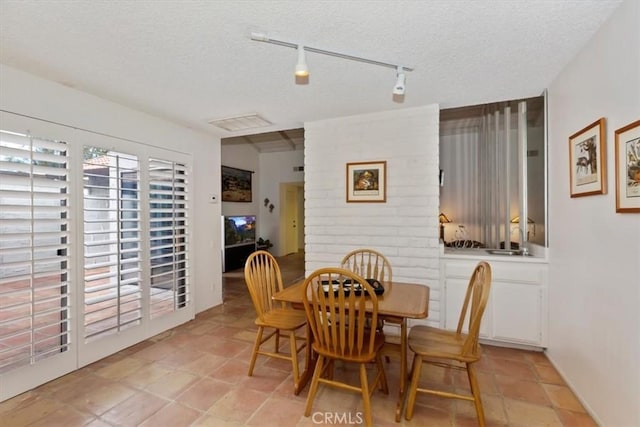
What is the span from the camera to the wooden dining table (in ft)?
6.21

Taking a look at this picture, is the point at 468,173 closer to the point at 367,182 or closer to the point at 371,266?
the point at 367,182

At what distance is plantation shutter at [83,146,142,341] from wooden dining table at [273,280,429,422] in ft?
5.42

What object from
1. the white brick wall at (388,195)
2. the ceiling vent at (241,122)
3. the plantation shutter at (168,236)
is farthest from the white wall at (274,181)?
the plantation shutter at (168,236)

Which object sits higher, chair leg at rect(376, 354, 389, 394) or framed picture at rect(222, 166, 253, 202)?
framed picture at rect(222, 166, 253, 202)

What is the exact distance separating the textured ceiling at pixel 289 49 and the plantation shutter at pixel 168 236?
80cm

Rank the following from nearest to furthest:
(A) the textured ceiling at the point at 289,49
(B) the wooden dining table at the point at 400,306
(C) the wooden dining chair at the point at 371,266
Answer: (A) the textured ceiling at the point at 289,49
(B) the wooden dining table at the point at 400,306
(C) the wooden dining chair at the point at 371,266

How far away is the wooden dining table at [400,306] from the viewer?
189 cm

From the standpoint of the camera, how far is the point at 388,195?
3.21 meters

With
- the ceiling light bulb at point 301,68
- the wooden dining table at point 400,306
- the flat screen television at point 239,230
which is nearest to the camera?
the ceiling light bulb at point 301,68

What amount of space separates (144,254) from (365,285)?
8.13 ft

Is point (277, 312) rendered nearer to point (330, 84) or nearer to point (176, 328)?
point (176, 328)

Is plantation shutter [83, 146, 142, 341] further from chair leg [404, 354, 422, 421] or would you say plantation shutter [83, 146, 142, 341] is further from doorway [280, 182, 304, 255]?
doorway [280, 182, 304, 255]

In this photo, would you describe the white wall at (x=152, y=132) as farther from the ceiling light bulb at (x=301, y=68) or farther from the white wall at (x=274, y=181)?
the white wall at (x=274, y=181)

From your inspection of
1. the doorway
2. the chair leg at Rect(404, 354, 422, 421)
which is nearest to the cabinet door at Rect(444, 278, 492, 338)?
the chair leg at Rect(404, 354, 422, 421)
